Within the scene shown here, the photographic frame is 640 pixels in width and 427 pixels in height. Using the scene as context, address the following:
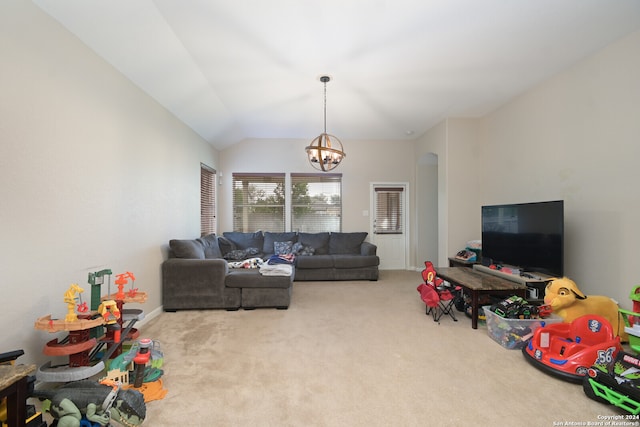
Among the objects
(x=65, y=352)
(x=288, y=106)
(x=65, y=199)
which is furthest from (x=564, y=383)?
(x=288, y=106)

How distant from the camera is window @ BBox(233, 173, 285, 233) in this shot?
6453 millimetres

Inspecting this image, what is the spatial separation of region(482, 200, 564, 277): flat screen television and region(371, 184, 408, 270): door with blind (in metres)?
2.38

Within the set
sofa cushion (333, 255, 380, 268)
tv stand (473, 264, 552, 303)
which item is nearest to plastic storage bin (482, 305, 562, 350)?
tv stand (473, 264, 552, 303)

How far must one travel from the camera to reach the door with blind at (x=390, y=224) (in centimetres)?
652

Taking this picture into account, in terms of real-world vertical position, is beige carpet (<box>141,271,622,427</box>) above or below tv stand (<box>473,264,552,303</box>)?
below

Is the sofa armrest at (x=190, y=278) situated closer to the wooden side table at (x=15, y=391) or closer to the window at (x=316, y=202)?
Answer: the wooden side table at (x=15, y=391)

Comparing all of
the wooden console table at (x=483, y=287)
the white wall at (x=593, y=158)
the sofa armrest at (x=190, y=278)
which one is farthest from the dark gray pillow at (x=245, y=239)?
the white wall at (x=593, y=158)

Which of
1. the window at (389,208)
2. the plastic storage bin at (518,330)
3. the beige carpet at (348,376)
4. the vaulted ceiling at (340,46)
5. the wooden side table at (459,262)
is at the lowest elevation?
the beige carpet at (348,376)

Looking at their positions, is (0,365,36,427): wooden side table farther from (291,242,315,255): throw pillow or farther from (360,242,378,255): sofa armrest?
(360,242,378,255): sofa armrest

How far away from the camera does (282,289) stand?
3820 millimetres

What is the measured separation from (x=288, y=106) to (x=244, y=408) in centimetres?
400

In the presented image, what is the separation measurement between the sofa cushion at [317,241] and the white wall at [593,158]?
3.41 m

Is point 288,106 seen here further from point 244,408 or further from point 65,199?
point 244,408

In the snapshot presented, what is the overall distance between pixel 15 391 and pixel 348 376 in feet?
6.03
